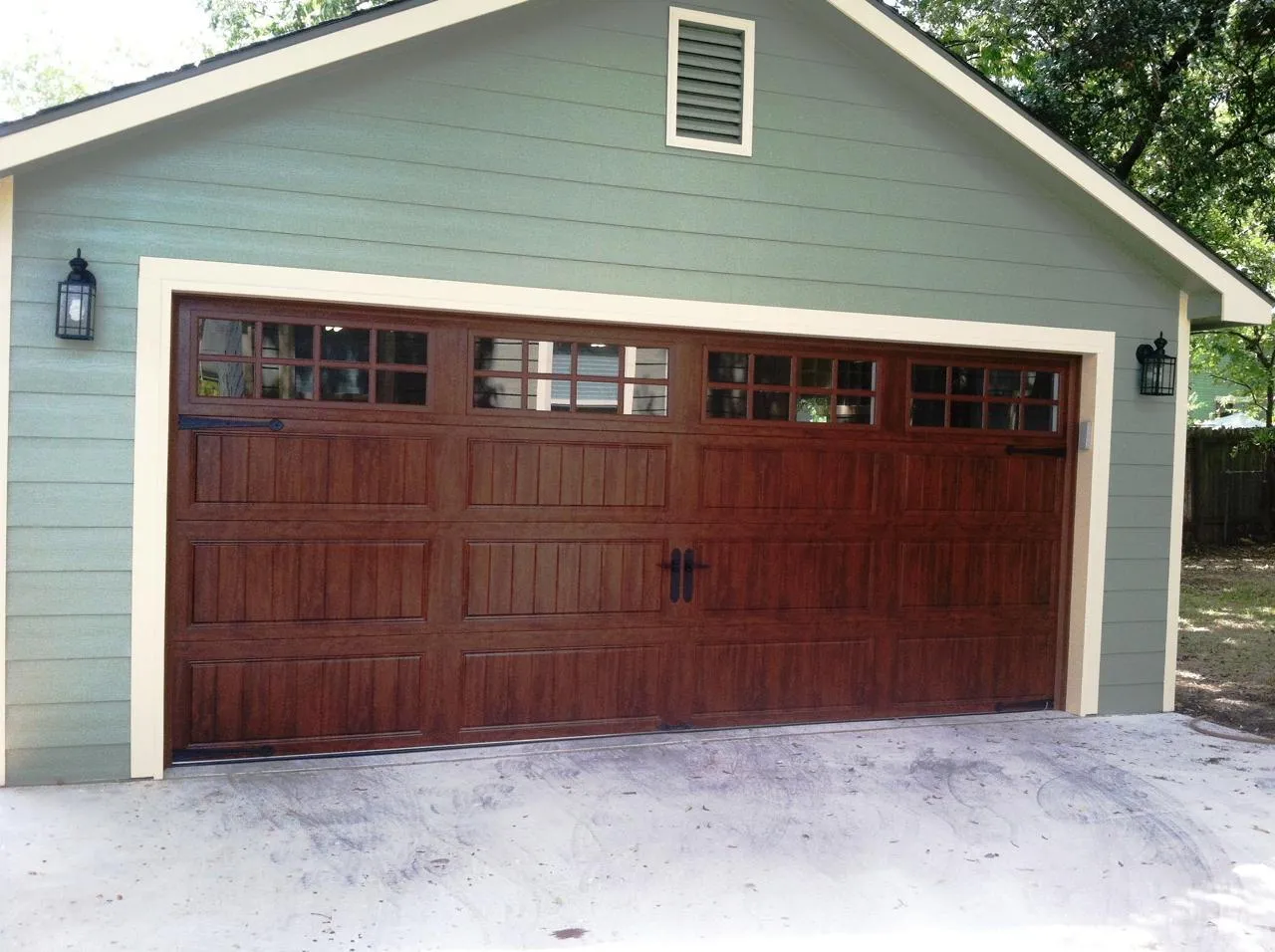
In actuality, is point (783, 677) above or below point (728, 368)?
below

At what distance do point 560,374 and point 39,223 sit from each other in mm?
2368

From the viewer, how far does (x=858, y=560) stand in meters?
5.88

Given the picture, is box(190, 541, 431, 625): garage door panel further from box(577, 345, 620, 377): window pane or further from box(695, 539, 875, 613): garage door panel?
box(695, 539, 875, 613): garage door panel

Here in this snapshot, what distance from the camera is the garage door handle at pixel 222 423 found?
4.73m

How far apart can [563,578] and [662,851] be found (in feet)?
5.44

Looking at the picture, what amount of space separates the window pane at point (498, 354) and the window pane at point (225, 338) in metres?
1.05

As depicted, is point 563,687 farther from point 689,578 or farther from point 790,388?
point 790,388

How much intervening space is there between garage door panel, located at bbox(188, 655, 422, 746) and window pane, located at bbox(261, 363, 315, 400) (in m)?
1.24

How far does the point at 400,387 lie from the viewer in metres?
5.05

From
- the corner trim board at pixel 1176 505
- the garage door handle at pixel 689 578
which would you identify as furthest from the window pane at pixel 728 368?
the corner trim board at pixel 1176 505

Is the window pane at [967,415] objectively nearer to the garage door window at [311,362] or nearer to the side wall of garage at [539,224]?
the side wall of garage at [539,224]

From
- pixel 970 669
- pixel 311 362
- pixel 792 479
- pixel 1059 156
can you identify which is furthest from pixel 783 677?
pixel 1059 156

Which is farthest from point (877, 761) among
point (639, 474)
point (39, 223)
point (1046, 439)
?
point (39, 223)

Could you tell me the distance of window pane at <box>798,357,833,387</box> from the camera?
5.73 meters
